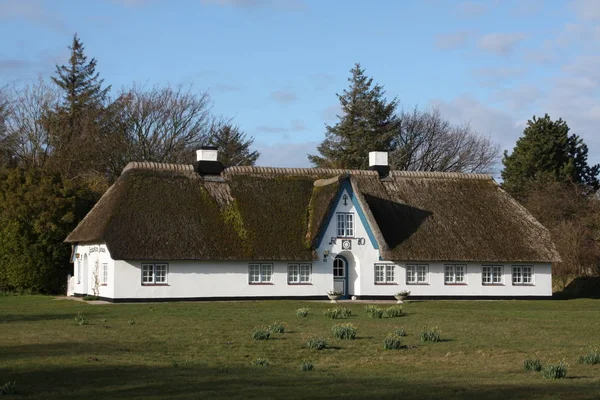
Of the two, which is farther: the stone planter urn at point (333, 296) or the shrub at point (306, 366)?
the stone planter urn at point (333, 296)

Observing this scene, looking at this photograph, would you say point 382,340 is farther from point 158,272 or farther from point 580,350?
point 158,272

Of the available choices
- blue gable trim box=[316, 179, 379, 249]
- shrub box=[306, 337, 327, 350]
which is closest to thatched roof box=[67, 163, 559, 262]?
blue gable trim box=[316, 179, 379, 249]

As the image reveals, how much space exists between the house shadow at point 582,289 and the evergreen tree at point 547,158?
1390 cm

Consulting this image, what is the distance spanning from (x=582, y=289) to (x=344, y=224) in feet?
50.5

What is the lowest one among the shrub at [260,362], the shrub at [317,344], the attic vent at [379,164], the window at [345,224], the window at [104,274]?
the shrub at [260,362]

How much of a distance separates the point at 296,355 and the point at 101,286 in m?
21.5

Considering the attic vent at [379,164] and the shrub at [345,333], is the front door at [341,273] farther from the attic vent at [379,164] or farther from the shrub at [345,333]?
the shrub at [345,333]

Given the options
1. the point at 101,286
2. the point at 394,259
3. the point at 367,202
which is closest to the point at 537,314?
the point at 394,259

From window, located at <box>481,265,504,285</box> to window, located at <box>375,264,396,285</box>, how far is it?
456 cm

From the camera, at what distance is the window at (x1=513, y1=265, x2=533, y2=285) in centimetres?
4406

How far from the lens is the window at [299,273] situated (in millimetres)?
41125

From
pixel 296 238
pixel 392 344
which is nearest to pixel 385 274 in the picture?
pixel 296 238

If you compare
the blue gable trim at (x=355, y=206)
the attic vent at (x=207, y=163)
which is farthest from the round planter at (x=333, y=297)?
the attic vent at (x=207, y=163)

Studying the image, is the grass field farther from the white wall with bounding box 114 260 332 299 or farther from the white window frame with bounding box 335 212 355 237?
the white window frame with bounding box 335 212 355 237
